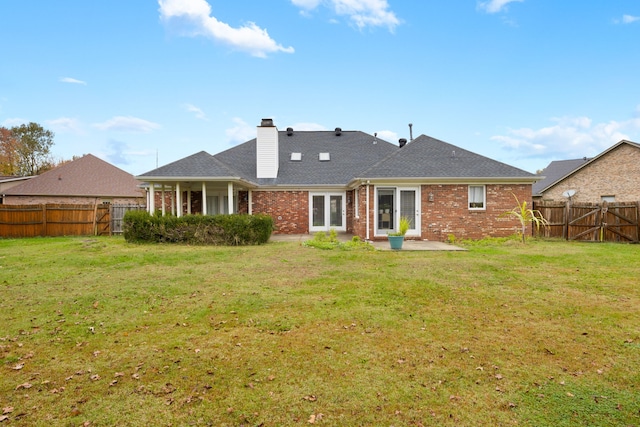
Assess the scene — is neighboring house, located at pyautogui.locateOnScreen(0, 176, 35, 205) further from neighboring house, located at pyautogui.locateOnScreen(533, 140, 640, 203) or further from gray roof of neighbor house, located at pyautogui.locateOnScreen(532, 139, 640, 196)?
gray roof of neighbor house, located at pyautogui.locateOnScreen(532, 139, 640, 196)

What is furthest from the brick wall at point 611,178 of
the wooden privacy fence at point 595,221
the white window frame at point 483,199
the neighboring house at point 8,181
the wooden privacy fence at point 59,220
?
the neighboring house at point 8,181

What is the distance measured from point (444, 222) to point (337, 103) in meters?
10.2

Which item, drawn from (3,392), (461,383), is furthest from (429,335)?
(3,392)

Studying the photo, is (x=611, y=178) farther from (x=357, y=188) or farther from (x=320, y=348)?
(x=320, y=348)

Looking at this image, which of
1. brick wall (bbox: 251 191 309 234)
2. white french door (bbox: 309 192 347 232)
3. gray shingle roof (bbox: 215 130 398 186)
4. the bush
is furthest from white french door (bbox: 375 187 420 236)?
the bush

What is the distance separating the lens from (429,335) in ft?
14.6

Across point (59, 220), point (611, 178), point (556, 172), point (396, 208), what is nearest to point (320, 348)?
point (396, 208)

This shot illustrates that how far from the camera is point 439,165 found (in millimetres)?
15117

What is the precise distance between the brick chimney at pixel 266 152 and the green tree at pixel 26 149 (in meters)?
37.4

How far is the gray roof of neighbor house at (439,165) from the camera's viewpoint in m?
14.4

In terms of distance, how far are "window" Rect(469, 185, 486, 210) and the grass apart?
685cm

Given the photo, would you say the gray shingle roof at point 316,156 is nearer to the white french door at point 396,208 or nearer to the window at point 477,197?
the white french door at point 396,208

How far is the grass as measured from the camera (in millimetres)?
2887

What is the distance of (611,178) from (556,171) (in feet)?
23.1
